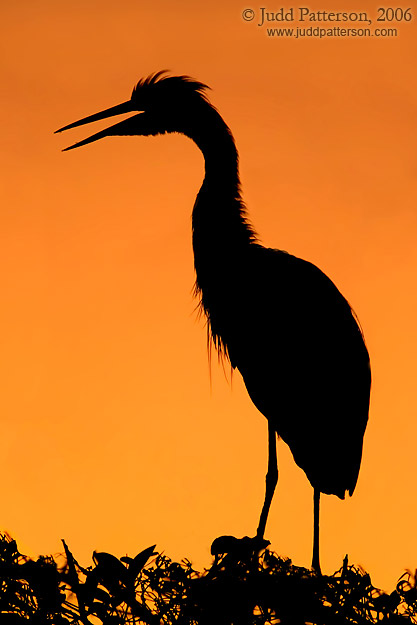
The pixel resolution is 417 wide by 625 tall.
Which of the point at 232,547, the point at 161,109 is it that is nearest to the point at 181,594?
the point at 232,547

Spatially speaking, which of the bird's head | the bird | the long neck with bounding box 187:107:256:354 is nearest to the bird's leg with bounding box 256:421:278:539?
the bird

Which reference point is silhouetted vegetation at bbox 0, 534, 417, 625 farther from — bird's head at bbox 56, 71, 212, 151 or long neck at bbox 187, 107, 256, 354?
bird's head at bbox 56, 71, 212, 151

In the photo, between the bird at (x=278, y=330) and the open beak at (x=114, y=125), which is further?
the open beak at (x=114, y=125)

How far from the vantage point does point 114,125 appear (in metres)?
4.84

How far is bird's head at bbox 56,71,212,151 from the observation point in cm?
476

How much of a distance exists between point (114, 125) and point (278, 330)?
150 cm

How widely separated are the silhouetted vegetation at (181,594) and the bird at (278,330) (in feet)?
6.52

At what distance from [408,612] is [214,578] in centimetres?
52

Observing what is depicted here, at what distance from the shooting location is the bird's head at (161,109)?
476 cm

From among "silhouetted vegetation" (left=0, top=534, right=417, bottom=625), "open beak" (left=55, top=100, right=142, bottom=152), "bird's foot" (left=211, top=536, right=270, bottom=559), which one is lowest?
"silhouetted vegetation" (left=0, top=534, right=417, bottom=625)

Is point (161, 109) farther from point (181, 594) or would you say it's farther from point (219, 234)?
point (181, 594)

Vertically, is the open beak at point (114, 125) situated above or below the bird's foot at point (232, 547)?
above

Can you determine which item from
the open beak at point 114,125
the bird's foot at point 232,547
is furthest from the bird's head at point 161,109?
the bird's foot at point 232,547

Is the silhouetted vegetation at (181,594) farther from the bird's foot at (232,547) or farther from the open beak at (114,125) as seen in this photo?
the open beak at (114,125)
